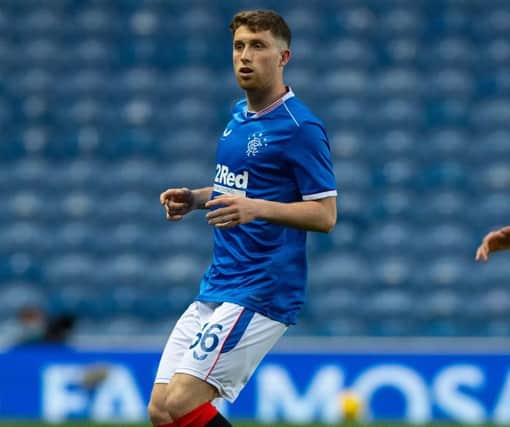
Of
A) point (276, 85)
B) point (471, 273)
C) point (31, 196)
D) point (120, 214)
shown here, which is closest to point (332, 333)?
point (471, 273)

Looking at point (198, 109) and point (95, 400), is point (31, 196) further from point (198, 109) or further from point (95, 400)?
point (95, 400)

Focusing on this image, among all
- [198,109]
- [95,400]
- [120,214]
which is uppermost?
[198,109]

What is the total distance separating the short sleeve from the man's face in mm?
258

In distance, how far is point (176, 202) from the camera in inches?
205

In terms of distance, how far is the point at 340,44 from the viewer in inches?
568

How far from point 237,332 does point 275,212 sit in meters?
0.55

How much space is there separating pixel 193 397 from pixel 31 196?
359 inches

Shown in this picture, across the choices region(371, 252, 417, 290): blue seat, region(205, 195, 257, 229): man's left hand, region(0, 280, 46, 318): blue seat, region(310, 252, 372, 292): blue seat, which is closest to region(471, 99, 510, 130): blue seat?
region(371, 252, 417, 290): blue seat

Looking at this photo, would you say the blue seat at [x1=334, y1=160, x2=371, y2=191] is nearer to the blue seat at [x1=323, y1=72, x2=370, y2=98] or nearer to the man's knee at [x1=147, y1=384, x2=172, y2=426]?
the blue seat at [x1=323, y1=72, x2=370, y2=98]

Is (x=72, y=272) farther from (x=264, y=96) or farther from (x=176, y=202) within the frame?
(x=264, y=96)

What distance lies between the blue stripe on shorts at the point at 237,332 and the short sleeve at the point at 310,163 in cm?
52

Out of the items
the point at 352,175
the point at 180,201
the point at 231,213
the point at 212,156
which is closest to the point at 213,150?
the point at 212,156

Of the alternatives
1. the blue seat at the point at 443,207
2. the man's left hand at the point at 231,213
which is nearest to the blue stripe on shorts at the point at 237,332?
the man's left hand at the point at 231,213

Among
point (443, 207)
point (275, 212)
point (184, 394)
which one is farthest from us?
point (443, 207)
